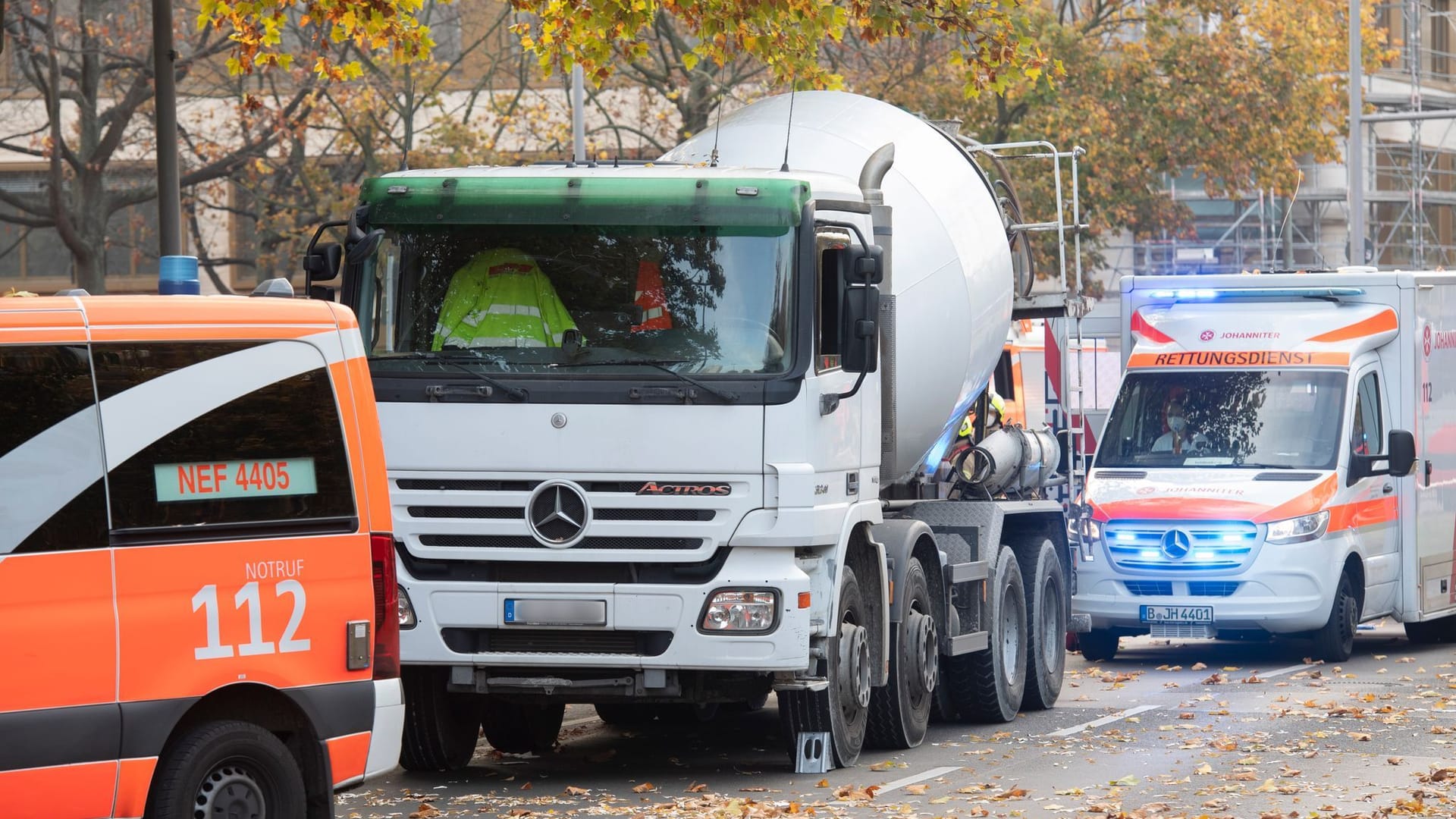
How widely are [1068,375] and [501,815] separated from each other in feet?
24.2

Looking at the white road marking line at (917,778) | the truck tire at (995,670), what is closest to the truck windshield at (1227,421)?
the truck tire at (995,670)

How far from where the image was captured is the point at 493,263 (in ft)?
35.1

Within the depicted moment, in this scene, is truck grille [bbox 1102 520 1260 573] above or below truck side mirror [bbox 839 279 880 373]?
below

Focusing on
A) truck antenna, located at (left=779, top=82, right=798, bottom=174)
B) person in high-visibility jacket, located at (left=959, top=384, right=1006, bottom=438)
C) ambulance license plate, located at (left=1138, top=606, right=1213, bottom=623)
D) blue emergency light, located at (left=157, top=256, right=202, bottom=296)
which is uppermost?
truck antenna, located at (left=779, top=82, right=798, bottom=174)

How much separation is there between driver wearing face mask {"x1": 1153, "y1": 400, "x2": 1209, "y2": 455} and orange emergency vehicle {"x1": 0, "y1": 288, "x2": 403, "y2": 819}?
10491 millimetres

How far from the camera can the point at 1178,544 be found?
671 inches

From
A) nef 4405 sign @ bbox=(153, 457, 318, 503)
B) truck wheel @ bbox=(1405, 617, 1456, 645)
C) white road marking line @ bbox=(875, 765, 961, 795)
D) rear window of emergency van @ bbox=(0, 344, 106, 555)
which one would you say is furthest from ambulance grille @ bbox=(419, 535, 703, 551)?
truck wheel @ bbox=(1405, 617, 1456, 645)

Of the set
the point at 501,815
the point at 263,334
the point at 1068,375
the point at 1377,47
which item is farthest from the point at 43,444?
the point at 1377,47

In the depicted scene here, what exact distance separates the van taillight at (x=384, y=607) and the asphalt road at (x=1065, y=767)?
71.1 inches

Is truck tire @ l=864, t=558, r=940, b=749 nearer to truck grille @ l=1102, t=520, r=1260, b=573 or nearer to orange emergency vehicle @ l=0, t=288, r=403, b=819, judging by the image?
orange emergency vehicle @ l=0, t=288, r=403, b=819

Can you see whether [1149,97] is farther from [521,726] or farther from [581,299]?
[581,299]

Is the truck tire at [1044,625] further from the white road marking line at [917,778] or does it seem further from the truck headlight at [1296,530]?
the white road marking line at [917,778]

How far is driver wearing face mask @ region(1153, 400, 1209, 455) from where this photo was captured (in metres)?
17.7

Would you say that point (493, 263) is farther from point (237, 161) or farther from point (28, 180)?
point (28, 180)
